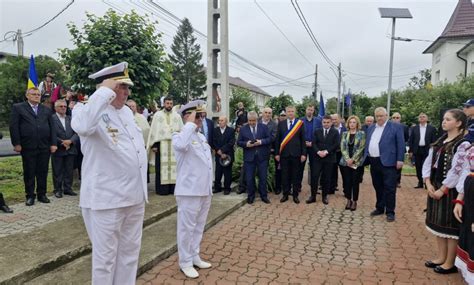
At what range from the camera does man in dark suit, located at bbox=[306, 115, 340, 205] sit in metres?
7.60

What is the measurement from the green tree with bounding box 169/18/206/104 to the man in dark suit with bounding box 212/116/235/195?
46.9 metres

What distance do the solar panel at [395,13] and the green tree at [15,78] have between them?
73.2ft

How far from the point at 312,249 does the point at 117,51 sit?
421cm

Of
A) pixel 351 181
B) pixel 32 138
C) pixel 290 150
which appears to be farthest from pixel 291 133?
pixel 32 138

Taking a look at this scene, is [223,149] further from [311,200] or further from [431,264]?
[431,264]

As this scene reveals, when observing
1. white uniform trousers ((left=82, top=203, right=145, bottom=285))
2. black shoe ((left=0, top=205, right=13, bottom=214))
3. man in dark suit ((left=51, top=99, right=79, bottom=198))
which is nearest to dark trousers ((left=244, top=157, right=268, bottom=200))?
man in dark suit ((left=51, top=99, right=79, bottom=198))

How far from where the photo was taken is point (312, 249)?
4.96 metres

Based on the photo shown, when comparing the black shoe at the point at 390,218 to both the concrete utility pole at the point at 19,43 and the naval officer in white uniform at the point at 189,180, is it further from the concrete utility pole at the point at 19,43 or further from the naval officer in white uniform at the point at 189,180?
the concrete utility pole at the point at 19,43

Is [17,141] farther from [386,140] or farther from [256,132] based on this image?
[386,140]

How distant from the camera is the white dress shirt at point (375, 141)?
6.55 meters

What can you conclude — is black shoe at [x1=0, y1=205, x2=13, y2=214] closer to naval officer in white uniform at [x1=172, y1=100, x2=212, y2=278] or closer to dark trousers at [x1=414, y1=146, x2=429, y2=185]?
naval officer in white uniform at [x1=172, y1=100, x2=212, y2=278]

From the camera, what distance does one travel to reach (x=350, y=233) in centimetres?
573

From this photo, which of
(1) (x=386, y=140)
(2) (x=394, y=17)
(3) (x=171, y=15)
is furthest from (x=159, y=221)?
(2) (x=394, y=17)

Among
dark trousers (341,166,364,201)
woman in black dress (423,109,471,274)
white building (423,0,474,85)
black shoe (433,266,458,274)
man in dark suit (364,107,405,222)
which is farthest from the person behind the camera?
white building (423,0,474,85)
